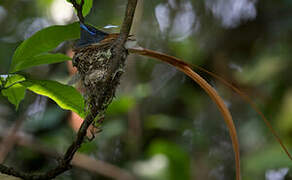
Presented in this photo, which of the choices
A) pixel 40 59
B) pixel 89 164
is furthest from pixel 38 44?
pixel 89 164

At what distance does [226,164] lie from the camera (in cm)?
304

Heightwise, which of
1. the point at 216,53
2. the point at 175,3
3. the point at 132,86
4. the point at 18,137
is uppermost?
the point at 175,3

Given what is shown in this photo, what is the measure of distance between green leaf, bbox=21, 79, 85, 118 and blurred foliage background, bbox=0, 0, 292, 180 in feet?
4.10

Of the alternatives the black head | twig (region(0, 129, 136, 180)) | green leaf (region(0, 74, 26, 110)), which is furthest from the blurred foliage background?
the black head

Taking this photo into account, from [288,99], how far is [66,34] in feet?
6.31

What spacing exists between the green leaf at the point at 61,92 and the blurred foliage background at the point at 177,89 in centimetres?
125

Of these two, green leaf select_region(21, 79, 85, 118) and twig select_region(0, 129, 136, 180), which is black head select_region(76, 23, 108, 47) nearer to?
green leaf select_region(21, 79, 85, 118)

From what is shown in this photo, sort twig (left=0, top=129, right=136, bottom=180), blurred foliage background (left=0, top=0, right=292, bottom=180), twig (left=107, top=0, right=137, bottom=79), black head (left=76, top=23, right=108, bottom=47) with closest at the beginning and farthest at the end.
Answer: twig (left=107, top=0, right=137, bottom=79), black head (left=76, top=23, right=108, bottom=47), twig (left=0, top=129, right=136, bottom=180), blurred foliage background (left=0, top=0, right=292, bottom=180)

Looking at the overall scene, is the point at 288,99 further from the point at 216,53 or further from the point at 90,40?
the point at 90,40

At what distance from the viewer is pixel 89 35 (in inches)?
33.6

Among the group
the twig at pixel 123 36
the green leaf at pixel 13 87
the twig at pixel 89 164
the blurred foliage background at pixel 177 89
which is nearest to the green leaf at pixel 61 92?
the green leaf at pixel 13 87

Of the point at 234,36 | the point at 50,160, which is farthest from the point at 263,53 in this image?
the point at 50,160

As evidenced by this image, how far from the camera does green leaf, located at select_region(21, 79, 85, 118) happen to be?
0.89m

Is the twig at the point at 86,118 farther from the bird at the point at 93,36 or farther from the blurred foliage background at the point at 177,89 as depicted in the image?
the blurred foliage background at the point at 177,89
